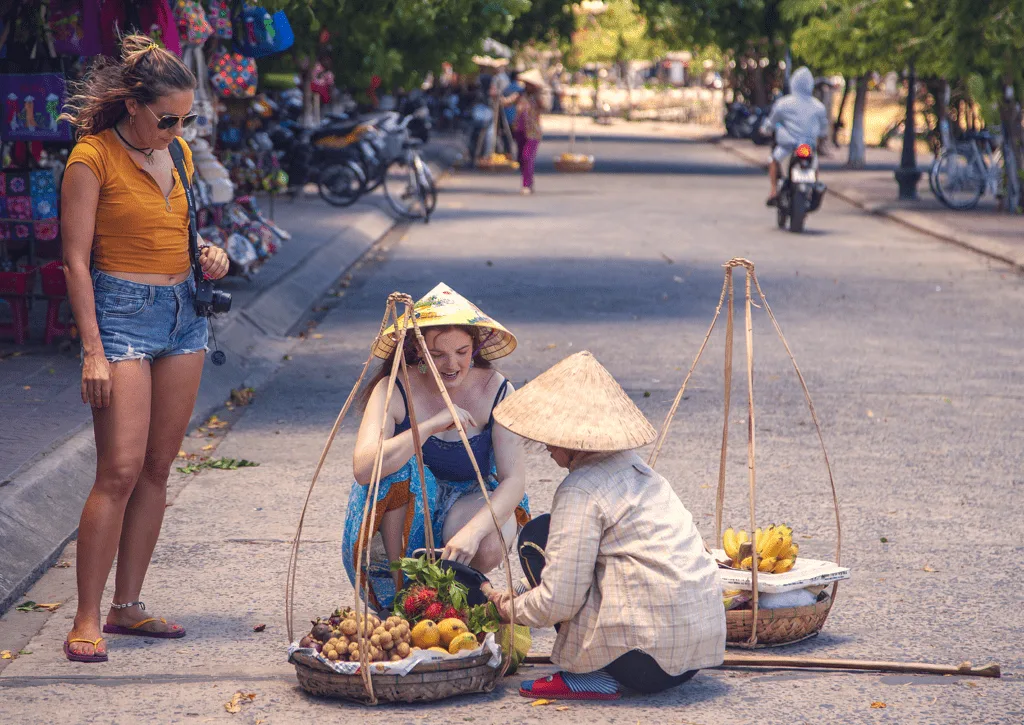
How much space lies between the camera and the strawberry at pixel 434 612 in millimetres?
4164

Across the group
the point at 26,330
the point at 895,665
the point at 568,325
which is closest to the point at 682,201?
the point at 568,325

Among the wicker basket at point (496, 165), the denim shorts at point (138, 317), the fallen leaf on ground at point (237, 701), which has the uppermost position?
the denim shorts at point (138, 317)

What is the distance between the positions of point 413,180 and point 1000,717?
16.9 meters

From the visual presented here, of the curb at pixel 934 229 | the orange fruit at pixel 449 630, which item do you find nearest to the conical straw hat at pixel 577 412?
the orange fruit at pixel 449 630

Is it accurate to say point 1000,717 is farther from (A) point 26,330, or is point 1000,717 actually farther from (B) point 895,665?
(A) point 26,330

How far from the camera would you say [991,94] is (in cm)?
1912

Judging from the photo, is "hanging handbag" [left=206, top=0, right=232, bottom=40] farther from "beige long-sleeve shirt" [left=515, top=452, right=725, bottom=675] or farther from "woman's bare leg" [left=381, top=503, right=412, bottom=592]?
"beige long-sleeve shirt" [left=515, top=452, right=725, bottom=675]

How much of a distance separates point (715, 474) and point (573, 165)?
24318mm

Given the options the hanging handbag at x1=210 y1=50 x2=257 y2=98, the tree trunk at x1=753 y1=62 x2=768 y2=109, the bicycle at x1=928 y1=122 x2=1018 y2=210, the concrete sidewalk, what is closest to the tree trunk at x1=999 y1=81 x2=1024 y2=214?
the bicycle at x1=928 y1=122 x2=1018 y2=210

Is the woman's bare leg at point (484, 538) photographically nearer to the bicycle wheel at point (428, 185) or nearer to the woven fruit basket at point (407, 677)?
the woven fruit basket at point (407, 677)

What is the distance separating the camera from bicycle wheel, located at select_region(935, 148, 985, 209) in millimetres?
21406

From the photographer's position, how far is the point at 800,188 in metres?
18.2

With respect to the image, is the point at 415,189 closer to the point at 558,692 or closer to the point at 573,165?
the point at 573,165

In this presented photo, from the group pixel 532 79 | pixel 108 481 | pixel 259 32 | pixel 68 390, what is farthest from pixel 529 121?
pixel 108 481
